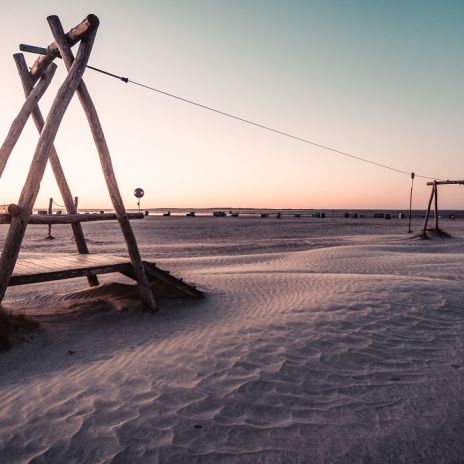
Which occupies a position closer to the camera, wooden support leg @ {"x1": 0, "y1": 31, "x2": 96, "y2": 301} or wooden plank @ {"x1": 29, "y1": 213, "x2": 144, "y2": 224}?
wooden support leg @ {"x1": 0, "y1": 31, "x2": 96, "y2": 301}

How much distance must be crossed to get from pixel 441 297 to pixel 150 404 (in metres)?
6.03

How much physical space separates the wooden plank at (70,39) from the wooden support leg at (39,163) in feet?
0.43

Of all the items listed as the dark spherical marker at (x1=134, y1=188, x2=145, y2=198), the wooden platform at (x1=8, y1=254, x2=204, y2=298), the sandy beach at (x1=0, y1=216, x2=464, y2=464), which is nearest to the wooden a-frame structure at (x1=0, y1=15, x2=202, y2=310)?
the wooden platform at (x1=8, y1=254, x2=204, y2=298)

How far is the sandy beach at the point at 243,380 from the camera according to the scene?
115 inches

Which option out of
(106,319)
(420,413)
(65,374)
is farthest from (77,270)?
(420,413)

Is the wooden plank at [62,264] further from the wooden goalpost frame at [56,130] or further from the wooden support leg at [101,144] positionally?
the wooden goalpost frame at [56,130]

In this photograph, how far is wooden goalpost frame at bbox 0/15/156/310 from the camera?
487 centimetres

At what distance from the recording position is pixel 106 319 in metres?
6.21

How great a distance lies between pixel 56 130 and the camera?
5.30 meters

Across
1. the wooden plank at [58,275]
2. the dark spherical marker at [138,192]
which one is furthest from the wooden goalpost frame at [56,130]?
the dark spherical marker at [138,192]

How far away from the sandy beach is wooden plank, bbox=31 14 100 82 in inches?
177

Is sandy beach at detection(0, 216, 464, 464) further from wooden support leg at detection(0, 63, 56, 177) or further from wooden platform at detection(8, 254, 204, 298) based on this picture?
wooden support leg at detection(0, 63, 56, 177)

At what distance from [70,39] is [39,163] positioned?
7.65 feet

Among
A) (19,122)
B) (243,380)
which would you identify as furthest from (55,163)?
(243,380)
